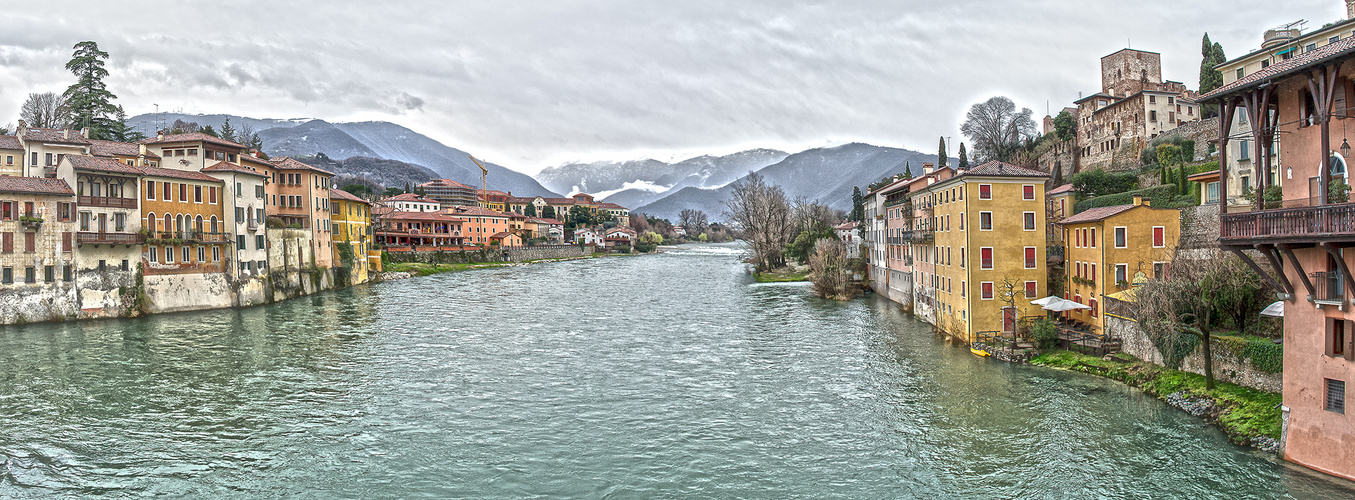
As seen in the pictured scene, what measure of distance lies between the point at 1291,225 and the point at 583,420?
843 inches

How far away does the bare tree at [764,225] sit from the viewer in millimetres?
97562

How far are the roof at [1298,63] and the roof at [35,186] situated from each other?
65.9 metres

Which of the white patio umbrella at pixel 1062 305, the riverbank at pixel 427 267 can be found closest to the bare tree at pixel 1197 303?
the white patio umbrella at pixel 1062 305

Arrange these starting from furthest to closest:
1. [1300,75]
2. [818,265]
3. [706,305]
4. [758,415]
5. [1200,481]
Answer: [818,265]
[706,305]
[758,415]
[1200,481]
[1300,75]

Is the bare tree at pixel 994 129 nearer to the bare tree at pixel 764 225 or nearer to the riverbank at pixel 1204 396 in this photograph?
the bare tree at pixel 764 225

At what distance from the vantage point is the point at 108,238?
5291 centimetres

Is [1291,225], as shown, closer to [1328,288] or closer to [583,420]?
[1328,288]

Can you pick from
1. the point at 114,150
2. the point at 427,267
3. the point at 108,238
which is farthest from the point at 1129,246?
the point at 427,267

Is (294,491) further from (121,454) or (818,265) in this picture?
(818,265)

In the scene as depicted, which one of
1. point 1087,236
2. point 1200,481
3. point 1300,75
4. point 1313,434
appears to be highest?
point 1300,75

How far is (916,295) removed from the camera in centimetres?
5122

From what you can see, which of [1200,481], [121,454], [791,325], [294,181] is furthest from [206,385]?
[294,181]

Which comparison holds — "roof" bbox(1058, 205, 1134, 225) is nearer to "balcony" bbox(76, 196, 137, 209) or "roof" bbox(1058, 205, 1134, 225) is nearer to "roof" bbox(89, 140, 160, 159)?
"balcony" bbox(76, 196, 137, 209)

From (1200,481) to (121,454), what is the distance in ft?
104
